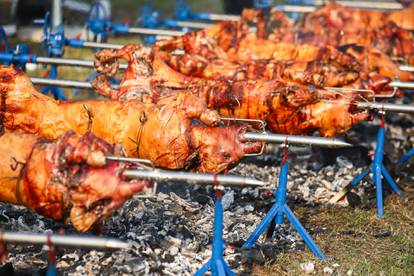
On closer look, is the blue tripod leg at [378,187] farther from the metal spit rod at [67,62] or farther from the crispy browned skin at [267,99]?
the metal spit rod at [67,62]

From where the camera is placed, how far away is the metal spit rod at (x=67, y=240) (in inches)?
184

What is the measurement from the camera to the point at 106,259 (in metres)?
6.16

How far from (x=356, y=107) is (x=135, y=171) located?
3.14 meters

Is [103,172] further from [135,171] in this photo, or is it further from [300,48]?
[300,48]

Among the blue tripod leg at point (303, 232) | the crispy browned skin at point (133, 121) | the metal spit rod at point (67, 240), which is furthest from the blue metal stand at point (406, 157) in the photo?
the metal spit rod at point (67, 240)

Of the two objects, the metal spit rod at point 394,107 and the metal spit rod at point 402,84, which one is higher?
the metal spit rod at point 402,84

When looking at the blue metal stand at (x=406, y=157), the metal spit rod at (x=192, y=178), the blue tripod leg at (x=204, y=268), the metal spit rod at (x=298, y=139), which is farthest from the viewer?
the blue metal stand at (x=406, y=157)

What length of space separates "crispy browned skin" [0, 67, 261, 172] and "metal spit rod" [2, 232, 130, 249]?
1.83 metres

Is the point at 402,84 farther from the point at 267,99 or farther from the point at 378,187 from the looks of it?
the point at 267,99

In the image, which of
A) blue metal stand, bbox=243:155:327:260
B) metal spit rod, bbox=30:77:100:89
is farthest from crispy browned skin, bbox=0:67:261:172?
metal spit rod, bbox=30:77:100:89

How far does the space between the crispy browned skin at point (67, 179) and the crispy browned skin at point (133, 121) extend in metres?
1.07

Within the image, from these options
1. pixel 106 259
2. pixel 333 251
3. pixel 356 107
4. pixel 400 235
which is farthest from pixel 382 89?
pixel 106 259

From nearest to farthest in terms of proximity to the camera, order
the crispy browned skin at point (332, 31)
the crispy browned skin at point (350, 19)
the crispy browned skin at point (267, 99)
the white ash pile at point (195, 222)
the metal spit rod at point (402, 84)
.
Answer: the white ash pile at point (195, 222)
the crispy browned skin at point (267, 99)
the metal spit rod at point (402, 84)
the crispy browned skin at point (332, 31)
the crispy browned skin at point (350, 19)

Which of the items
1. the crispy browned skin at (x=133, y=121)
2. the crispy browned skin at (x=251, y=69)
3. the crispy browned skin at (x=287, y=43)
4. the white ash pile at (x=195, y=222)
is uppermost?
the crispy browned skin at (x=287, y=43)
